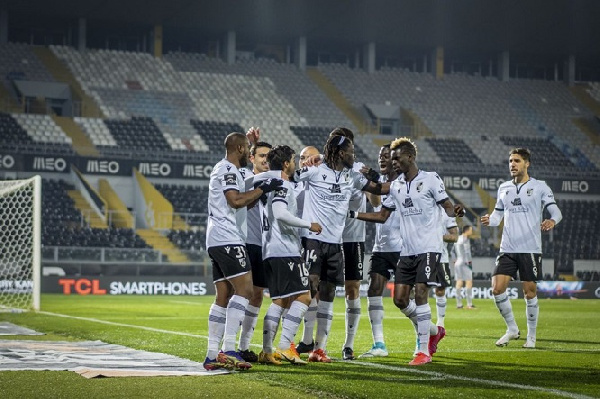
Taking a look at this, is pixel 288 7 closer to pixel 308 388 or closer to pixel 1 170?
pixel 1 170


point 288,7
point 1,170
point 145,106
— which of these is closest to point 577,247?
point 288,7

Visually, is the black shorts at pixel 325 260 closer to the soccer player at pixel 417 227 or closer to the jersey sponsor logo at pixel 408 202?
the soccer player at pixel 417 227

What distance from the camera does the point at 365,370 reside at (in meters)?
9.04

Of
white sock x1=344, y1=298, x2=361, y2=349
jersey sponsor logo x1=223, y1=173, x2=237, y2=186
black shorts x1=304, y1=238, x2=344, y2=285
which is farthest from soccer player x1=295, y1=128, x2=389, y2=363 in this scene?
jersey sponsor logo x1=223, y1=173, x2=237, y2=186

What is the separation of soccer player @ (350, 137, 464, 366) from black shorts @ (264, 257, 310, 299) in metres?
1.16

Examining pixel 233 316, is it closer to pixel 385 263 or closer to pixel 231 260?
pixel 231 260

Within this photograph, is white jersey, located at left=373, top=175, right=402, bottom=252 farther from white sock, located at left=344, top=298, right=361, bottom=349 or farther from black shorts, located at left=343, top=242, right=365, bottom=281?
white sock, located at left=344, top=298, right=361, bottom=349

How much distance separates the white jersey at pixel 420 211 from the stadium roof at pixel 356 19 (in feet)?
110

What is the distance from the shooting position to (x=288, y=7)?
43.3m

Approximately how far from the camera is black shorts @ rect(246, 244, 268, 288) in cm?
995

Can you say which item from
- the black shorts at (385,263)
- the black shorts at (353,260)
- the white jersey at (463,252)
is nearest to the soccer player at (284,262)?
the black shorts at (353,260)

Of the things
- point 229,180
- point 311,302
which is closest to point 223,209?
point 229,180

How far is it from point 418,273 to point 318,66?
40.8m

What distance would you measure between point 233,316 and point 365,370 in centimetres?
133
